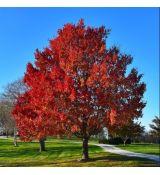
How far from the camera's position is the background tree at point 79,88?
28.8 meters

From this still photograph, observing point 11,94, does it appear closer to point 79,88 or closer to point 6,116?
point 6,116

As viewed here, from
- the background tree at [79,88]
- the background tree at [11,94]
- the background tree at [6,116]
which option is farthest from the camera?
the background tree at [6,116]

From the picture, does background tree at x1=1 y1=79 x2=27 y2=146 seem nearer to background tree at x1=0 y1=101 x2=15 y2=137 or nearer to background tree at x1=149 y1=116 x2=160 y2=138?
background tree at x1=0 y1=101 x2=15 y2=137

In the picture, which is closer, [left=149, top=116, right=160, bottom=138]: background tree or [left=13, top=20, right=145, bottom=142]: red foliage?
[left=13, top=20, right=145, bottom=142]: red foliage

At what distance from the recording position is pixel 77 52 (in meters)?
29.7

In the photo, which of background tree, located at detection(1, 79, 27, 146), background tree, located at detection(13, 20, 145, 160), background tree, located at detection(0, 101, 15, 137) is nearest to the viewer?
background tree, located at detection(13, 20, 145, 160)

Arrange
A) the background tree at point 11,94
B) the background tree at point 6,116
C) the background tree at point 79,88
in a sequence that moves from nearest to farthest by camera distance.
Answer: the background tree at point 79,88, the background tree at point 11,94, the background tree at point 6,116

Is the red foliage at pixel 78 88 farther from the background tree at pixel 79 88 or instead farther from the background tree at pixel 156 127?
the background tree at pixel 156 127

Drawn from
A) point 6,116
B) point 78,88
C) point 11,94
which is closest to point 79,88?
point 78,88

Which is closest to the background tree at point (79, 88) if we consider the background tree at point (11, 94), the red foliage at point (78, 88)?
the red foliage at point (78, 88)

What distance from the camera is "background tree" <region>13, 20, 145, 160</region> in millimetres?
28828

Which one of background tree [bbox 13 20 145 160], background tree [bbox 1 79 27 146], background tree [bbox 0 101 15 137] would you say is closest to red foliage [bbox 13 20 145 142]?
background tree [bbox 13 20 145 160]

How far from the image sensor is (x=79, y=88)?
29.2m
